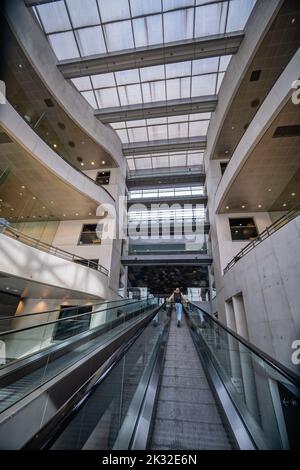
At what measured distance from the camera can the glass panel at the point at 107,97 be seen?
1429 cm

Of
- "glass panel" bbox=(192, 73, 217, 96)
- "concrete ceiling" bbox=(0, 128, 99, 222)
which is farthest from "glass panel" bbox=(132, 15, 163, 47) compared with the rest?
"concrete ceiling" bbox=(0, 128, 99, 222)

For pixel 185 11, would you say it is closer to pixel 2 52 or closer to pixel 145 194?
pixel 2 52

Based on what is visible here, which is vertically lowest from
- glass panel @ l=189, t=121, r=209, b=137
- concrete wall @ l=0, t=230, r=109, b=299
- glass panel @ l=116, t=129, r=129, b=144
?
concrete wall @ l=0, t=230, r=109, b=299

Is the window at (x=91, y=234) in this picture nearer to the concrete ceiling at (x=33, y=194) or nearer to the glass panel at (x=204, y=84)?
the concrete ceiling at (x=33, y=194)

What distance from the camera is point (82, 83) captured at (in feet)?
45.7

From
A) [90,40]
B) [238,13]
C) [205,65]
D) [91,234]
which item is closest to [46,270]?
[91,234]

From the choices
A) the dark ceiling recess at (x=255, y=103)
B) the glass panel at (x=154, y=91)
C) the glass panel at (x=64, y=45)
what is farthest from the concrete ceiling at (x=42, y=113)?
the dark ceiling recess at (x=255, y=103)

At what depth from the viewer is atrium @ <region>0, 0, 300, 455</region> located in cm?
239

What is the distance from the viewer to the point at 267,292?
6.54 meters

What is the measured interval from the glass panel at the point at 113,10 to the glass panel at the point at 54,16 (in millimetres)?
2035

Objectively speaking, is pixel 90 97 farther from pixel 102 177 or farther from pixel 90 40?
pixel 102 177

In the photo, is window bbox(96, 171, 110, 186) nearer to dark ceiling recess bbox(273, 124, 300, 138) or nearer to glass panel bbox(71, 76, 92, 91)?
glass panel bbox(71, 76, 92, 91)

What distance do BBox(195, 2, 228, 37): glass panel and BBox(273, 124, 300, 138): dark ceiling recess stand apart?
747 cm

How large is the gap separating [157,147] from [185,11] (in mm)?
8510
